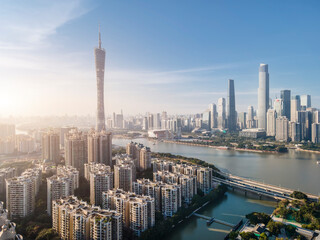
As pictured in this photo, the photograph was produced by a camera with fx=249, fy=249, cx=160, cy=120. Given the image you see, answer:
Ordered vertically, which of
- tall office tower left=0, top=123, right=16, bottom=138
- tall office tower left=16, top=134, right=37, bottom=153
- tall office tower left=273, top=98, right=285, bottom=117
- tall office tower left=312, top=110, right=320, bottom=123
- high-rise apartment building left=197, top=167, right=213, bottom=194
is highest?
tall office tower left=273, top=98, right=285, bottom=117

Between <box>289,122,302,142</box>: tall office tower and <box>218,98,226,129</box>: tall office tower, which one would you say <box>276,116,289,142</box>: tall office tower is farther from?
<box>218,98,226,129</box>: tall office tower

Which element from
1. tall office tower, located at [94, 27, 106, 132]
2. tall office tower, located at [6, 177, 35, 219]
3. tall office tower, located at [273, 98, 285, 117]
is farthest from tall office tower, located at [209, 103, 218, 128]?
tall office tower, located at [6, 177, 35, 219]

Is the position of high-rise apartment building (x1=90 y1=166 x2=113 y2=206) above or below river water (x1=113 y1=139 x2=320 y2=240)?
above

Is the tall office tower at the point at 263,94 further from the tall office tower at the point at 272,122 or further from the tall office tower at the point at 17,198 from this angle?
the tall office tower at the point at 17,198

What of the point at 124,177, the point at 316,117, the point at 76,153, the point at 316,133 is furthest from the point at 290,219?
the point at 316,117

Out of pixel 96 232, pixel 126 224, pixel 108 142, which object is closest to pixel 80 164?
pixel 108 142

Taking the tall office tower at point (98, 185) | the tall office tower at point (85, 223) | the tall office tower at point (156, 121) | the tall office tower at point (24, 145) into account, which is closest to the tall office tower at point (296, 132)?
the tall office tower at point (156, 121)
